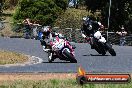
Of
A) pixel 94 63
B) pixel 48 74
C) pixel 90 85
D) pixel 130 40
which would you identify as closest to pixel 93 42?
pixel 94 63

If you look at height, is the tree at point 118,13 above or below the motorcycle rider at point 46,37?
below

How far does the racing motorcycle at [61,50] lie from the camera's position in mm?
20078

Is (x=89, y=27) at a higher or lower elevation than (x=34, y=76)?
higher

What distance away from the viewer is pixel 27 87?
12.0 metres

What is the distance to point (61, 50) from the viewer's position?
20219 millimetres

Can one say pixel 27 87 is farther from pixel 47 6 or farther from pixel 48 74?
pixel 47 6

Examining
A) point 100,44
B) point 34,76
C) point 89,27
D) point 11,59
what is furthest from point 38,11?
point 34,76

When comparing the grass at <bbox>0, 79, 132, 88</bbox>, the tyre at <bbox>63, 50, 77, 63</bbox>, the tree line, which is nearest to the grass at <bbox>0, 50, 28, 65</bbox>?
the tyre at <bbox>63, 50, 77, 63</bbox>

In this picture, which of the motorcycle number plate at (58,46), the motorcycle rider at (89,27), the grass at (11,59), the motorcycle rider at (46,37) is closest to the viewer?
the grass at (11,59)

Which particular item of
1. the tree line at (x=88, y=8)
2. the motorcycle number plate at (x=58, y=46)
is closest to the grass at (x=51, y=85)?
the motorcycle number plate at (x=58, y=46)

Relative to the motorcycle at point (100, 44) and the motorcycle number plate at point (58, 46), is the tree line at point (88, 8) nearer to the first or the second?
the motorcycle at point (100, 44)

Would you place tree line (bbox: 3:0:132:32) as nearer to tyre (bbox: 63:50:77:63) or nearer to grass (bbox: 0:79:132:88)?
tyre (bbox: 63:50:77:63)

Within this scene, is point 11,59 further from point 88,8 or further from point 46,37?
point 88,8

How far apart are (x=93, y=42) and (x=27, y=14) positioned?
30.7m
